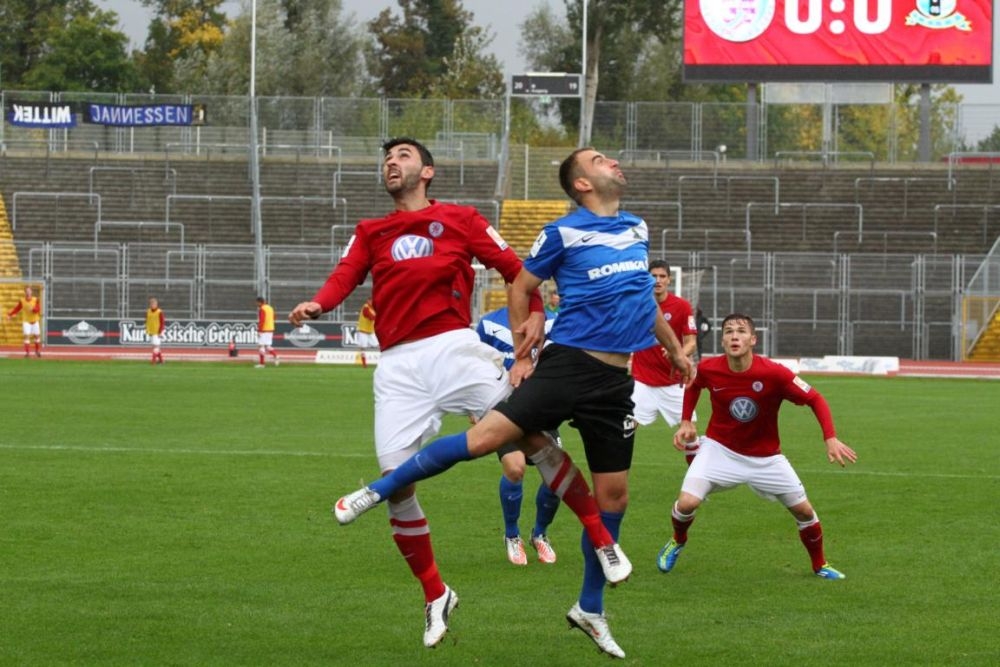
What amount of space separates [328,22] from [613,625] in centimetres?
8599

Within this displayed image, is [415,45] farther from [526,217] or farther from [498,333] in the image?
[498,333]

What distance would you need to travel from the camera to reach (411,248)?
8.18 meters

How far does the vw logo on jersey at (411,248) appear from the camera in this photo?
8.18 m

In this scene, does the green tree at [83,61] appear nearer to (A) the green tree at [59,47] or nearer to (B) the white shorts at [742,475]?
(A) the green tree at [59,47]

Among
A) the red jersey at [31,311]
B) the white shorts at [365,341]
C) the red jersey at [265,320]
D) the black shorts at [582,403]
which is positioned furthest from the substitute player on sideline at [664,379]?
the red jersey at [31,311]

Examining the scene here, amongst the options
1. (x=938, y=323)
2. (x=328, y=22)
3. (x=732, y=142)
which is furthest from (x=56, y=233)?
(x=328, y=22)

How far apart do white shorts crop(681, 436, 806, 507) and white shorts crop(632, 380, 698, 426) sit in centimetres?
495

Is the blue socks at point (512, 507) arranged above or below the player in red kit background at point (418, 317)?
below

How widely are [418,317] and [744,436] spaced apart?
3080 millimetres

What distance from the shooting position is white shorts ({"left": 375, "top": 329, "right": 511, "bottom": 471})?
26.3 feet

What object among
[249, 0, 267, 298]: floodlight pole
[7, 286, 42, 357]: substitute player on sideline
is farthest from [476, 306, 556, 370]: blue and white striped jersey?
[249, 0, 267, 298]: floodlight pole

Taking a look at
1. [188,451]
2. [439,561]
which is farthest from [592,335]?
[188,451]

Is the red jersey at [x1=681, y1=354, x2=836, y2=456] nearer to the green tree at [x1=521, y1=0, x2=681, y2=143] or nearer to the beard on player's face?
the beard on player's face

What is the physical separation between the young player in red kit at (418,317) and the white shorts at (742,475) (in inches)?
103
